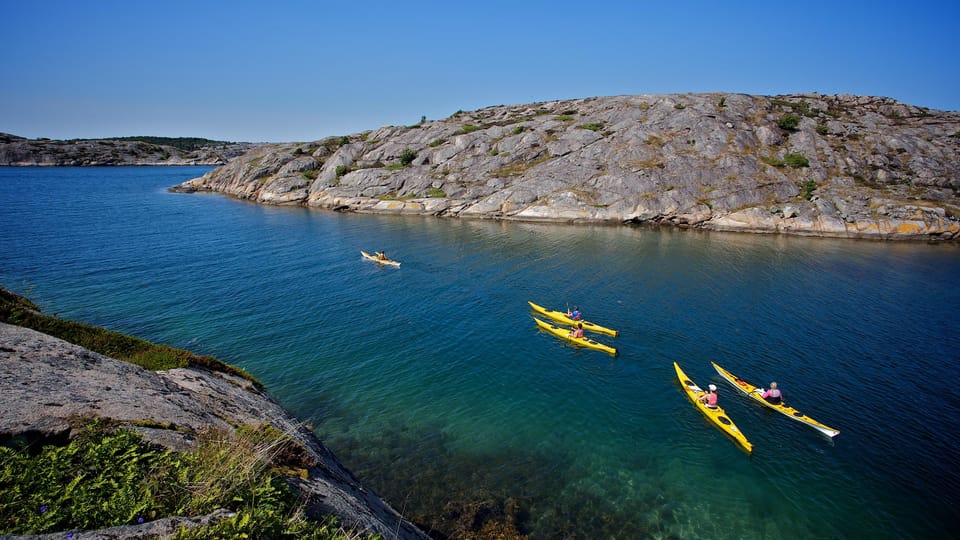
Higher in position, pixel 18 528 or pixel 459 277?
pixel 18 528

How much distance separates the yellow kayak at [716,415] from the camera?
24.4 meters

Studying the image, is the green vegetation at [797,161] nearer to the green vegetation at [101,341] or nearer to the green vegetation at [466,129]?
the green vegetation at [466,129]

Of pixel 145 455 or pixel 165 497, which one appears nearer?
pixel 165 497

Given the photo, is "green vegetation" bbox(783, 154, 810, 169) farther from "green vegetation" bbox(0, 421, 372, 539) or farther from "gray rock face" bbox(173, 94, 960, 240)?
"green vegetation" bbox(0, 421, 372, 539)

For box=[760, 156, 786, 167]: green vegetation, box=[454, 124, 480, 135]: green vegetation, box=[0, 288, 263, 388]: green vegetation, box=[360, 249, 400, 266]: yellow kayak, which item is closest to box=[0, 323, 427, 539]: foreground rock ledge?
box=[0, 288, 263, 388]: green vegetation

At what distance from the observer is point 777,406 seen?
2727 centimetres

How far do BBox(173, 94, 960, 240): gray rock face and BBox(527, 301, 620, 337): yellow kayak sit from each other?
51742mm

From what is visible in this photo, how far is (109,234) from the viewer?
7031cm

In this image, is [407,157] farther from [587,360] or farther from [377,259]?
[587,360]

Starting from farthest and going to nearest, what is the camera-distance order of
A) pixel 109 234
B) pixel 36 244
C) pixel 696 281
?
pixel 109 234
pixel 36 244
pixel 696 281

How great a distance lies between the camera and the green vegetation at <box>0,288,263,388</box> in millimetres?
17891

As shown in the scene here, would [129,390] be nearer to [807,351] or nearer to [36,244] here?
[807,351]

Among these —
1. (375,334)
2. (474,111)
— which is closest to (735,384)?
(375,334)

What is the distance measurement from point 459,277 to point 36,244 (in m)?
62.6
